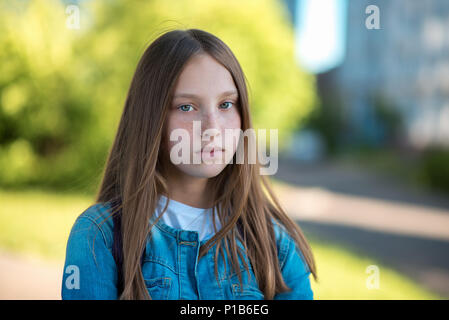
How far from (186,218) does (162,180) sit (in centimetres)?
16

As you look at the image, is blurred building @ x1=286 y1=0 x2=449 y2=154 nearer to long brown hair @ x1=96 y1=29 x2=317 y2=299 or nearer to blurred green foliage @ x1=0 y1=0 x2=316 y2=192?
blurred green foliage @ x1=0 y1=0 x2=316 y2=192

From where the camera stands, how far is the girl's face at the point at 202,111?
1.40 meters

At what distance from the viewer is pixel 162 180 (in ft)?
4.93

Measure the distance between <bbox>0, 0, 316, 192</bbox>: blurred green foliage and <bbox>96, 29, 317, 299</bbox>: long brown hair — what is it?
6.68 meters

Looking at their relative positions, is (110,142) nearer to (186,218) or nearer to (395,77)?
(186,218)

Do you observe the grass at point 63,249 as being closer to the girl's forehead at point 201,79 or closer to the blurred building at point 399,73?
the girl's forehead at point 201,79

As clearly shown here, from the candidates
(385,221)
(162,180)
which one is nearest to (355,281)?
(385,221)

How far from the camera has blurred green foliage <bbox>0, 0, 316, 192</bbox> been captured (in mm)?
8102

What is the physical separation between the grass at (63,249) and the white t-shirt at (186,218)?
9.43ft

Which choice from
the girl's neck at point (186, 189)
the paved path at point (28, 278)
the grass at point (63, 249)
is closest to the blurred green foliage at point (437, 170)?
the grass at point (63, 249)

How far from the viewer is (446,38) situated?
16969 millimetres

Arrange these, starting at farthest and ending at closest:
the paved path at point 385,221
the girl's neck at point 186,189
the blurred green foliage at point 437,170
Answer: the blurred green foliage at point 437,170, the paved path at point 385,221, the girl's neck at point 186,189
